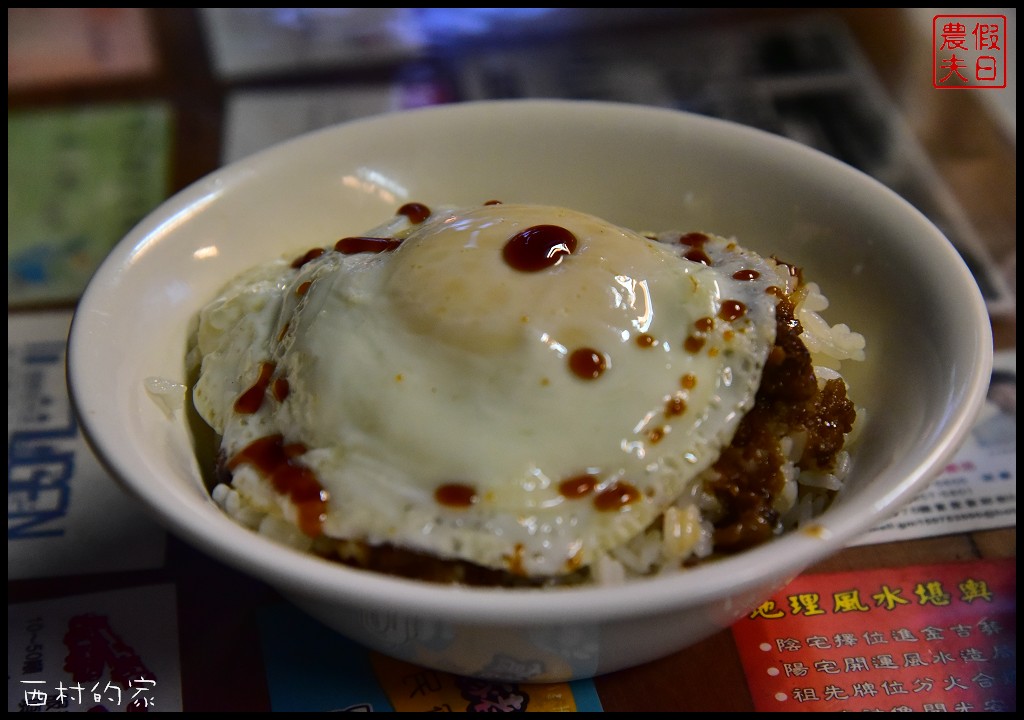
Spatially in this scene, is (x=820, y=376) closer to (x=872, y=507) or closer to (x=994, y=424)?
(x=872, y=507)

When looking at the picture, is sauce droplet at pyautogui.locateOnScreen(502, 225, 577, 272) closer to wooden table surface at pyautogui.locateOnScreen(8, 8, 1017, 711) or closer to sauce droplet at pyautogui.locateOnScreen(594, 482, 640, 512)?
sauce droplet at pyautogui.locateOnScreen(594, 482, 640, 512)

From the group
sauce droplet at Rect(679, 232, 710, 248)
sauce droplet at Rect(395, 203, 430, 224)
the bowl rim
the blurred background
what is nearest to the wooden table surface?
the blurred background

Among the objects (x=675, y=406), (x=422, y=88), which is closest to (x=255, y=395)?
(x=675, y=406)

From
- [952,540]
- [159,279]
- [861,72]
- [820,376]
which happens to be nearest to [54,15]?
[159,279]

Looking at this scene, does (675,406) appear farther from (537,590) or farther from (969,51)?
(969,51)

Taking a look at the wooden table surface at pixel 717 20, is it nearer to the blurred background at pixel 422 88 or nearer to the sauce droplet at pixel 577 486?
the blurred background at pixel 422 88

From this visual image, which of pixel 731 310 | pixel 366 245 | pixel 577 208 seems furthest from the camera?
pixel 577 208
